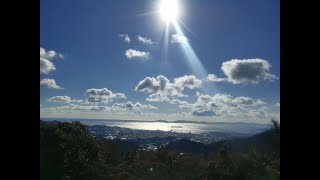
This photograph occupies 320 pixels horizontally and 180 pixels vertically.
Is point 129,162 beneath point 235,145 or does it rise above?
beneath

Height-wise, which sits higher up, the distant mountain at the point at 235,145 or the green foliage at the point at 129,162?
the distant mountain at the point at 235,145

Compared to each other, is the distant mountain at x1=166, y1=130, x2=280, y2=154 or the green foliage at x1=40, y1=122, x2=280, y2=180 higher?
the distant mountain at x1=166, y1=130, x2=280, y2=154

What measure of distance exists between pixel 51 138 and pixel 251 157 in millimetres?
5484

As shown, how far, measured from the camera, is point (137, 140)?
8.84 m
